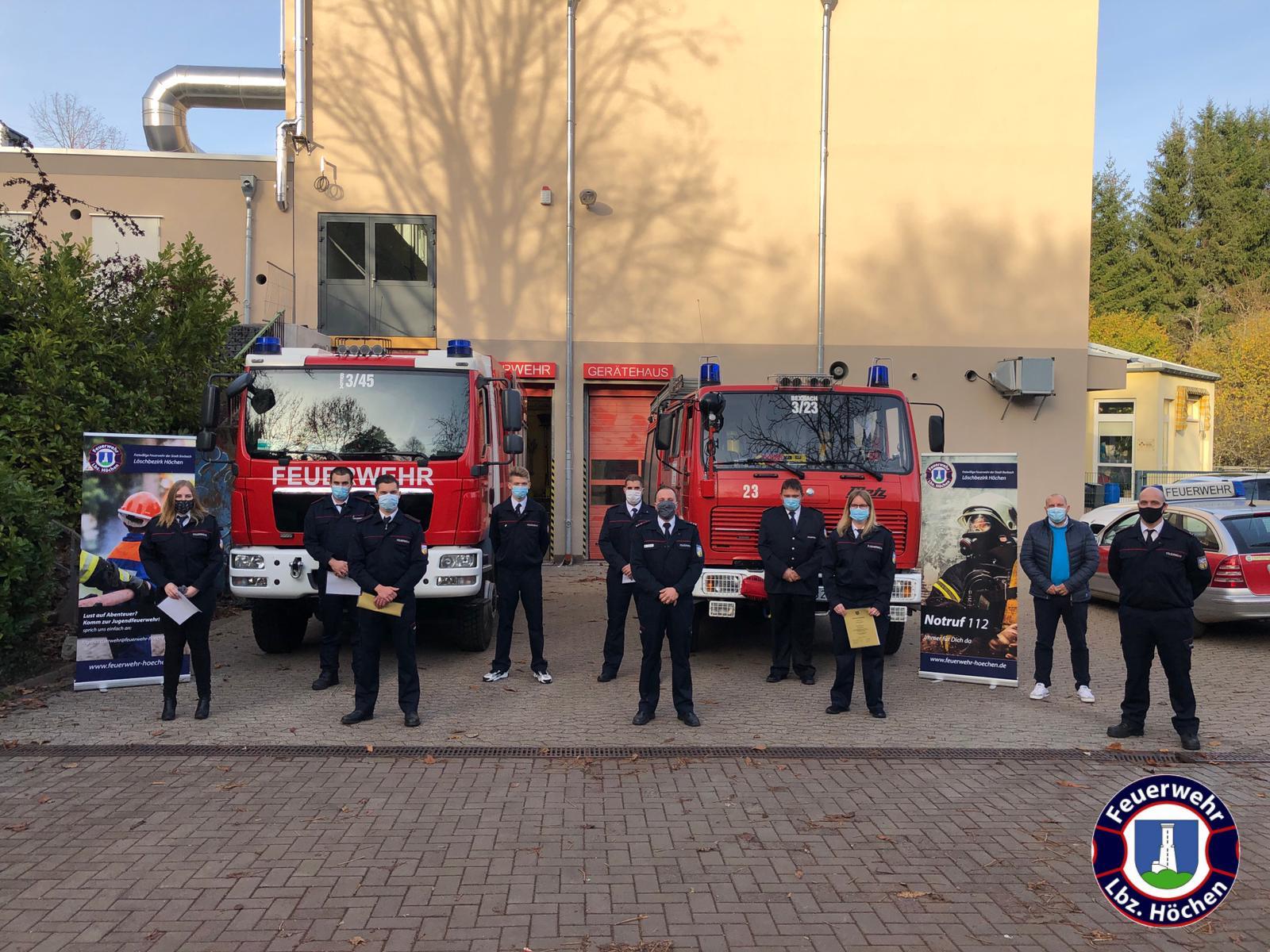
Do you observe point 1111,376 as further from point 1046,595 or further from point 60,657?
point 60,657

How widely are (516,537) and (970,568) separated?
4.36m

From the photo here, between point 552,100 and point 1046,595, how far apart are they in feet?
45.2

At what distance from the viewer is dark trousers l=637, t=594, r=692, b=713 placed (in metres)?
7.89

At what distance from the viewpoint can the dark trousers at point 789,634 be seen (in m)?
9.51

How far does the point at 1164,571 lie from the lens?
7.32 metres

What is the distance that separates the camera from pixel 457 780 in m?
6.52

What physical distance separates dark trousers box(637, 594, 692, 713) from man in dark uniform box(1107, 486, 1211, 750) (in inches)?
131

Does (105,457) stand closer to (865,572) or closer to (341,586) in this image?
(341,586)

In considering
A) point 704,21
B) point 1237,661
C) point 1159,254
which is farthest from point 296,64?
point 1159,254

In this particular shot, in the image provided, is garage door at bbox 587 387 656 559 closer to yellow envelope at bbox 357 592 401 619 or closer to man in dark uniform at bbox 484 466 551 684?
man in dark uniform at bbox 484 466 551 684

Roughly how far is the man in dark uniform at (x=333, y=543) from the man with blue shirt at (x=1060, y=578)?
5.88 metres

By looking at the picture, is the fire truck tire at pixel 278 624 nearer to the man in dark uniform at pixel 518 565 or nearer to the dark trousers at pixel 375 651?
the man in dark uniform at pixel 518 565

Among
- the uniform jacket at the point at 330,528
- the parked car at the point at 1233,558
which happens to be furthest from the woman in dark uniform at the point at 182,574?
the parked car at the point at 1233,558

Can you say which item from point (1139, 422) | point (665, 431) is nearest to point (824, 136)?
point (665, 431)
